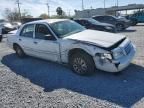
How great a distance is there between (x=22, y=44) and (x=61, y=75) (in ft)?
8.92

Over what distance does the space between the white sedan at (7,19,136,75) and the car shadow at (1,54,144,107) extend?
302 millimetres

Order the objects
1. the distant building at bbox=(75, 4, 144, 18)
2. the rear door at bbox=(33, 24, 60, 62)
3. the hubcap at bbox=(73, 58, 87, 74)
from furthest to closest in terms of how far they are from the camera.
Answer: the distant building at bbox=(75, 4, 144, 18)
the rear door at bbox=(33, 24, 60, 62)
the hubcap at bbox=(73, 58, 87, 74)

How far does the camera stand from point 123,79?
579cm

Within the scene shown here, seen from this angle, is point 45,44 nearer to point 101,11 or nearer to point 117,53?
point 117,53

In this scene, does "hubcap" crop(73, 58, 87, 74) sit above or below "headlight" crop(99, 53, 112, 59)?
below

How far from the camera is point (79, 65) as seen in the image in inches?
246

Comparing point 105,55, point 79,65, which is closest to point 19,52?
point 79,65

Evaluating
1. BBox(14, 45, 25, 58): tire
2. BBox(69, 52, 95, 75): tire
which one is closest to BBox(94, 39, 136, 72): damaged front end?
BBox(69, 52, 95, 75): tire

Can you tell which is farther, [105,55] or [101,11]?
[101,11]

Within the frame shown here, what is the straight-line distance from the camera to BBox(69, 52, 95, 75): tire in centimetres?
595

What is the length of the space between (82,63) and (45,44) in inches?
62.8

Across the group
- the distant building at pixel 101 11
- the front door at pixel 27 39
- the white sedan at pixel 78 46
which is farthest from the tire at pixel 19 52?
the distant building at pixel 101 11

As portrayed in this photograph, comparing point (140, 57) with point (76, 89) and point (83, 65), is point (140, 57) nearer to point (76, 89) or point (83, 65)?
point (83, 65)

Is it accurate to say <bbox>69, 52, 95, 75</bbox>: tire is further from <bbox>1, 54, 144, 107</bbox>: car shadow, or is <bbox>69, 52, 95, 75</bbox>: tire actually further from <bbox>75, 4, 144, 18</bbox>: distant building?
<bbox>75, 4, 144, 18</bbox>: distant building
